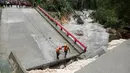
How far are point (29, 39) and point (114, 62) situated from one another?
11.7 m

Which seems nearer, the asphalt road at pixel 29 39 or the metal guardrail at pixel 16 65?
the metal guardrail at pixel 16 65

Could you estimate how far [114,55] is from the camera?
530 cm

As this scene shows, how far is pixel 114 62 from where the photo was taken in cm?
516

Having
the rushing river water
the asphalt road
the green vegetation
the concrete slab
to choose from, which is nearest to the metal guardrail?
the concrete slab

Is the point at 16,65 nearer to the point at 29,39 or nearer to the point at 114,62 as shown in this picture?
the point at 114,62

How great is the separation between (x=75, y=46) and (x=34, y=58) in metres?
3.73

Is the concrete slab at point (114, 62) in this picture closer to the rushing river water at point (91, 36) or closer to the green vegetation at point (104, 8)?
the green vegetation at point (104, 8)

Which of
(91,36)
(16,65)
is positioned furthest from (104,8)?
(16,65)

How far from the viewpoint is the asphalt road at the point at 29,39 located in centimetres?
1314

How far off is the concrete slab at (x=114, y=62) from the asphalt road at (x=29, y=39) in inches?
271

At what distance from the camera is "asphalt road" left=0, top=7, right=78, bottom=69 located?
517 inches

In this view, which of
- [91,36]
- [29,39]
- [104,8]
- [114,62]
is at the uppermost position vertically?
[114,62]

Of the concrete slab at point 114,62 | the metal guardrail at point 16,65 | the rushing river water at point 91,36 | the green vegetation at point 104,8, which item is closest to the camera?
the concrete slab at point 114,62

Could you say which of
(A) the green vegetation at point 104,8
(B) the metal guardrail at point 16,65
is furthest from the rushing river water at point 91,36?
(B) the metal guardrail at point 16,65
